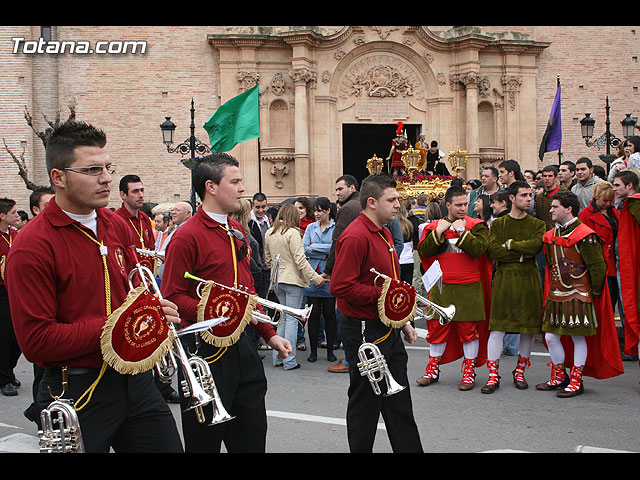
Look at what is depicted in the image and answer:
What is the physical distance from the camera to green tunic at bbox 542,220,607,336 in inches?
281

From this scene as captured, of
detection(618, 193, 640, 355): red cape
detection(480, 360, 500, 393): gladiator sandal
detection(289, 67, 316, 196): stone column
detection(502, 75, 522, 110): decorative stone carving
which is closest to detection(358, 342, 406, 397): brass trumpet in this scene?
detection(480, 360, 500, 393): gladiator sandal

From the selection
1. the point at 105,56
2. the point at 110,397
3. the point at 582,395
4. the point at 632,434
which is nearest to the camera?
the point at 110,397

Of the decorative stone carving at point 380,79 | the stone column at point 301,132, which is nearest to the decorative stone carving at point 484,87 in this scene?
the decorative stone carving at point 380,79

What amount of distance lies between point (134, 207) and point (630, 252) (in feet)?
17.9

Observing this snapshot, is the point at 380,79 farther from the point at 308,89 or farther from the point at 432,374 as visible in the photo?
the point at 432,374

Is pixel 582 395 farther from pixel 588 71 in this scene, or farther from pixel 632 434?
pixel 588 71

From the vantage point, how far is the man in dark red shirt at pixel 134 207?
24.7 ft

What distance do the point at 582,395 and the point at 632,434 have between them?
1.40 meters

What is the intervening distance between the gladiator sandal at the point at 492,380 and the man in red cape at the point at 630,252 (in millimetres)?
1434

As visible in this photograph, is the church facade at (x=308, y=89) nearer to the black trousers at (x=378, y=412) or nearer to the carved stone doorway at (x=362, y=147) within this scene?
the carved stone doorway at (x=362, y=147)

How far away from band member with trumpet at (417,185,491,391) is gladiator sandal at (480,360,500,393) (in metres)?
0.20
